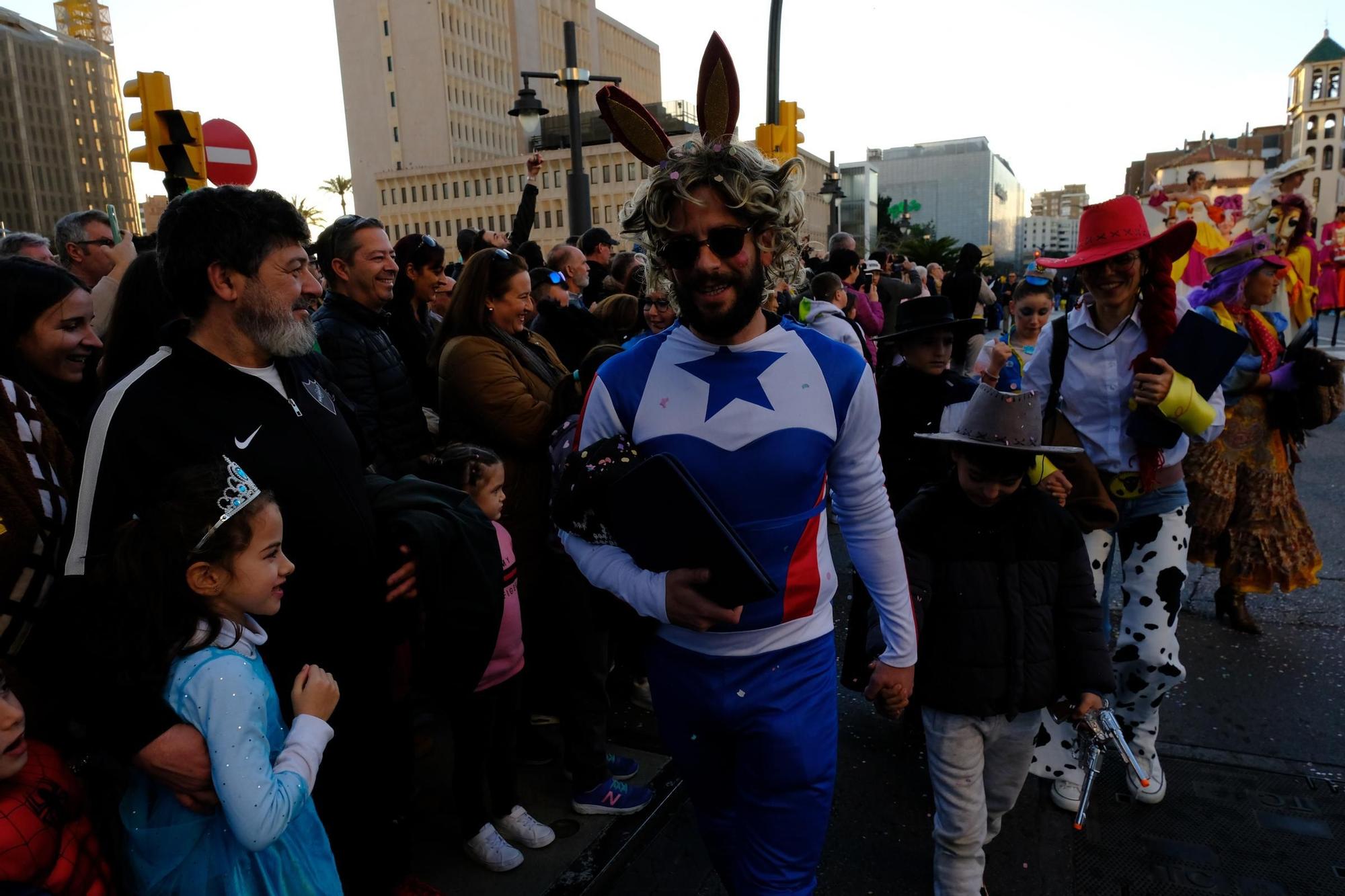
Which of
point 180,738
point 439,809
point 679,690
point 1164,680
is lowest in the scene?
point 439,809

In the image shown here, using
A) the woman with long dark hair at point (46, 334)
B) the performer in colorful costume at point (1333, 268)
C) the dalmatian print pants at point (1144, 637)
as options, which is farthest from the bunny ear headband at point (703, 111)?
the performer in colorful costume at point (1333, 268)

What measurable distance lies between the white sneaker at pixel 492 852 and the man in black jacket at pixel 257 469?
686 millimetres

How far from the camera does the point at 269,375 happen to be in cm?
207

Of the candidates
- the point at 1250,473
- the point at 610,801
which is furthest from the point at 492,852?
the point at 1250,473

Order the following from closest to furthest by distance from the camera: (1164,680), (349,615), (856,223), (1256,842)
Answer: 1. (349,615)
2. (1256,842)
3. (1164,680)
4. (856,223)

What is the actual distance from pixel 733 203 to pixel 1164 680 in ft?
8.76

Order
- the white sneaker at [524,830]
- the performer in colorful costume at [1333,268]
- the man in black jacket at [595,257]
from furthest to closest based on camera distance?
the performer in colorful costume at [1333,268] → the man in black jacket at [595,257] → the white sneaker at [524,830]

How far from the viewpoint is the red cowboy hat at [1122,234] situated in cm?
317

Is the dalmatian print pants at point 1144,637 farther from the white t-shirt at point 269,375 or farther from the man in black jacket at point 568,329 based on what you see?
the white t-shirt at point 269,375

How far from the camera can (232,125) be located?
6852 mm

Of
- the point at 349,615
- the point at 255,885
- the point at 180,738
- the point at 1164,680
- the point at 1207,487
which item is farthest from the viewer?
the point at 1207,487

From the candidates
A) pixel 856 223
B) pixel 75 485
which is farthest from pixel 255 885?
pixel 856 223

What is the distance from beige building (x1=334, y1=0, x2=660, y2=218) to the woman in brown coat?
82669mm

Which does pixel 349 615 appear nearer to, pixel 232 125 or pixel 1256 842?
pixel 1256 842
